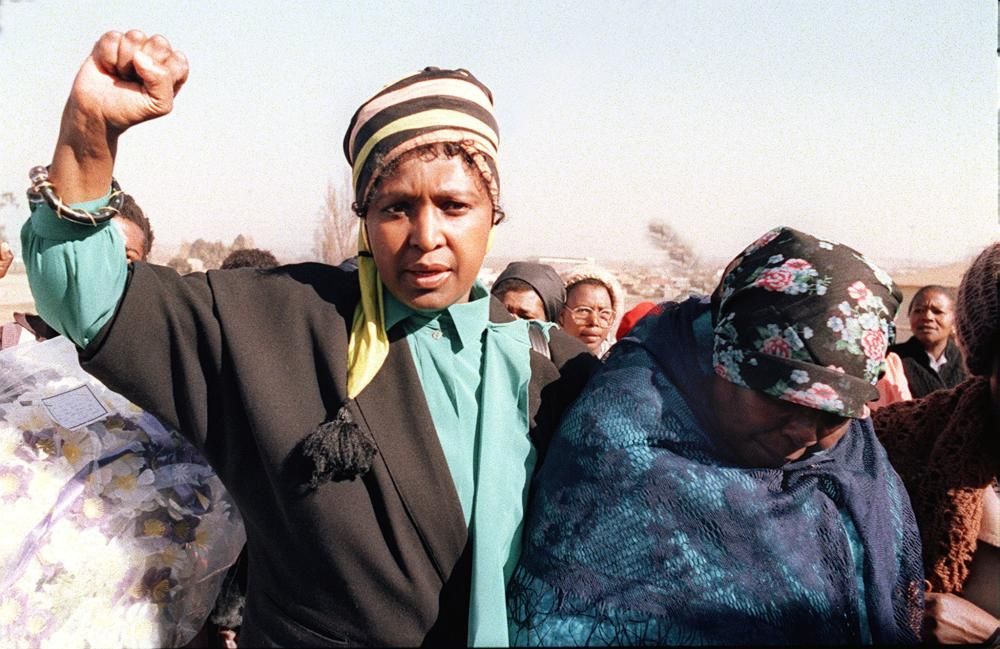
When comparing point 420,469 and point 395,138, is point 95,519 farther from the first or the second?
point 395,138

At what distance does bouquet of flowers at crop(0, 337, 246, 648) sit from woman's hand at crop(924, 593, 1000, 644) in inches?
70.8

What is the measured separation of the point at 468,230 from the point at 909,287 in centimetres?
1437

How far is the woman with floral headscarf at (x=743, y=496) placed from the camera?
1.50 meters

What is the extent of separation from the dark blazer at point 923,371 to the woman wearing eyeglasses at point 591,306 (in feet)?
7.42

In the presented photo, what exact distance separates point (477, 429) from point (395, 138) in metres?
0.67

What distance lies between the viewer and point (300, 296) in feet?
5.45

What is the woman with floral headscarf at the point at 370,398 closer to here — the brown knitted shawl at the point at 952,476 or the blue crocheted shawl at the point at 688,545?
the blue crocheted shawl at the point at 688,545

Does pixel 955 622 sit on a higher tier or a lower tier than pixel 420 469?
lower

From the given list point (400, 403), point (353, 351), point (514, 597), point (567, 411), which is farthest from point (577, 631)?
point (353, 351)

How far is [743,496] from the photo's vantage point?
5.19 ft

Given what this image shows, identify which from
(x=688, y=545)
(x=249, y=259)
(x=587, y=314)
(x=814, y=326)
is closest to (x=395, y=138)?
(x=814, y=326)

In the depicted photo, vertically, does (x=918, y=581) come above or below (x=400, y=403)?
below

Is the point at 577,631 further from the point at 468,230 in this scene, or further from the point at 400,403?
the point at 468,230

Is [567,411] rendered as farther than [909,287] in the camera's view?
No
